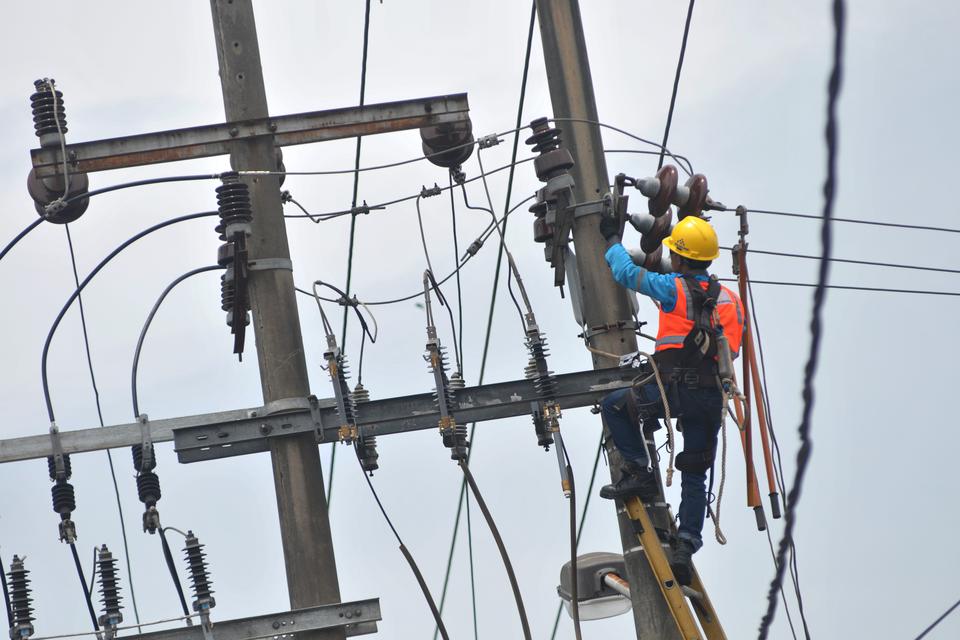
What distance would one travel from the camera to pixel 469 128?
8805 millimetres

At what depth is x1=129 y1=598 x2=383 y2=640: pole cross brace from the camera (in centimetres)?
770

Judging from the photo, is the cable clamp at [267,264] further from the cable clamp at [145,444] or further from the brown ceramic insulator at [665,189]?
the brown ceramic insulator at [665,189]

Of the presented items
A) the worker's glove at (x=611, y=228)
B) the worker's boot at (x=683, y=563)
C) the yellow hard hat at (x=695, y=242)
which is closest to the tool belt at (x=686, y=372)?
the yellow hard hat at (x=695, y=242)

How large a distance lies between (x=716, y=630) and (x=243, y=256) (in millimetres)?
3338

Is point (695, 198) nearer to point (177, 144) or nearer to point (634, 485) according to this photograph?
point (634, 485)

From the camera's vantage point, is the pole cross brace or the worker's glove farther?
the worker's glove

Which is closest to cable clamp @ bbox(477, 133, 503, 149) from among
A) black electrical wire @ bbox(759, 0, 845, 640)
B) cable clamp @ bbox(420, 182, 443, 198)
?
cable clamp @ bbox(420, 182, 443, 198)

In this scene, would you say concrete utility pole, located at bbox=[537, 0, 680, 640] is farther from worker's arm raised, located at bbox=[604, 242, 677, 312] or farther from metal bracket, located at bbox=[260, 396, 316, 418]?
metal bracket, located at bbox=[260, 396, 316, 418]

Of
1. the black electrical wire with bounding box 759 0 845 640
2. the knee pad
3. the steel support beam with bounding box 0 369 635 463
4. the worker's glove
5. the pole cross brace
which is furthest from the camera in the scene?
the worker's glove

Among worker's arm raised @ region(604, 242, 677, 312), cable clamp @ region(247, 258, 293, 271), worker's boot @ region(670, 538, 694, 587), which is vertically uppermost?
cable clamp @ region(247, 258, 293, 271)

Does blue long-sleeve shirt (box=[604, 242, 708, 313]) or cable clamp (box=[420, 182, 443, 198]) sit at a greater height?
cable clamp (box=[420, 182, 443, 198])

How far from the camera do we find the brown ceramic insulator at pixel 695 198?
8172mm

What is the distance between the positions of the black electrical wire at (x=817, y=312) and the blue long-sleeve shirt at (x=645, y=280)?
2.21 meters

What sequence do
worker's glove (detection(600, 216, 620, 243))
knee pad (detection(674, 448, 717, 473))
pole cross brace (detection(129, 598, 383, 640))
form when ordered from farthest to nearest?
worker's glove (detection(600, 216, 620, 243))
knee pad (detection(674, 448, 717, 473))
pole cross brace (detection(129, 598, 383, 640))
